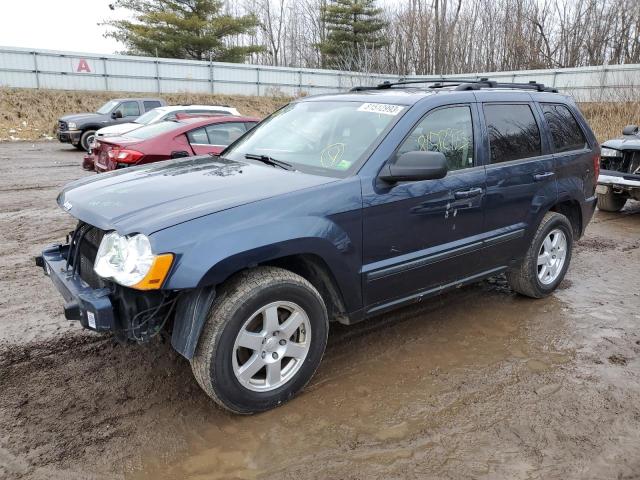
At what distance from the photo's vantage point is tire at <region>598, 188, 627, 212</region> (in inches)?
338

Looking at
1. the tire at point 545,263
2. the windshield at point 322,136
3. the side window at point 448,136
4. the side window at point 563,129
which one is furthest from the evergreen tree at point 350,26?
the side window at point 448,136

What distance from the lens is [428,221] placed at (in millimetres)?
3510

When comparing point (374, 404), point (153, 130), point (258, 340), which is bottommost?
point (374, 404)

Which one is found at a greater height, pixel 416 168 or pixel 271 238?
pixel 416 168

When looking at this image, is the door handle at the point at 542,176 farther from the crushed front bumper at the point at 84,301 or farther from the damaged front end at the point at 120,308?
the crushed front bumper at the point at 84,301

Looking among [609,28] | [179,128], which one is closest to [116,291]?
[179,128]

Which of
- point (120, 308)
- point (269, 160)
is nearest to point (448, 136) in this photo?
point (269, 160)

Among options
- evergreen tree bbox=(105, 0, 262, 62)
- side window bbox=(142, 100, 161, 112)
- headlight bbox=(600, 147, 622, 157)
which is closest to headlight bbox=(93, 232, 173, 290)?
headlight bbox=(600, 147, 622, 157)

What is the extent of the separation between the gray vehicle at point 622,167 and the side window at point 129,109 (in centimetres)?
1449

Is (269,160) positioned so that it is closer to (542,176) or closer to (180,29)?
(542,176)

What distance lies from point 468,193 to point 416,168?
767 millimetres

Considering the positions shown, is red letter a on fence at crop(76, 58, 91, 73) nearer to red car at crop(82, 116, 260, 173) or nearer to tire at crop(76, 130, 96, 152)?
tire at crop(76, 130, 96, 152)

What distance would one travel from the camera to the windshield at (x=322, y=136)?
3406 millimetres

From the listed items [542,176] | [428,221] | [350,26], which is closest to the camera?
[428,221]
